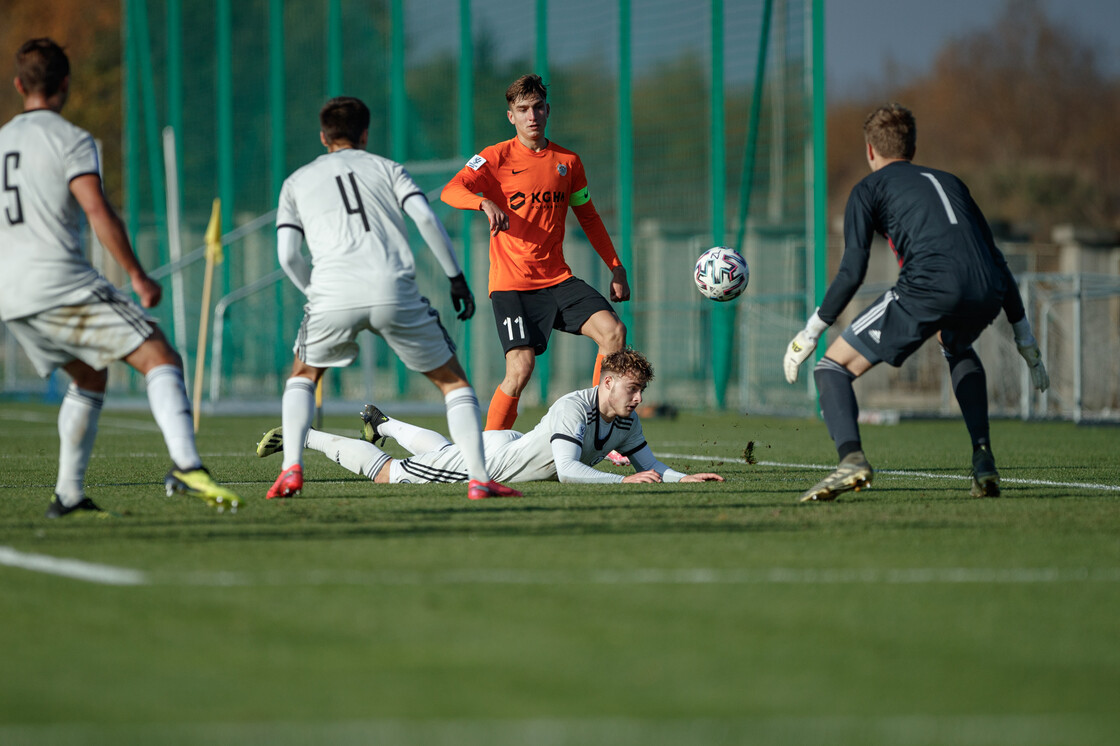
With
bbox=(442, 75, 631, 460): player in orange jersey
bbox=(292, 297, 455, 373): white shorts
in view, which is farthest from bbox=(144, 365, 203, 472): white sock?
bbox=(442, 75, 631, 460): player in orange jersey

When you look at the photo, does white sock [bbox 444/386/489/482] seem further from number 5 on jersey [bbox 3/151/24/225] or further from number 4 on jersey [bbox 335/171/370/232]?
number 5 on jersey [bbox 3/151/24/225]

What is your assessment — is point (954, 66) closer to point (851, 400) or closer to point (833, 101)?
point (833, 101)

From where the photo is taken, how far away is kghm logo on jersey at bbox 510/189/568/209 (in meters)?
8.30

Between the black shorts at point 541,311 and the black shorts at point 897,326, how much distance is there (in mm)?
2096

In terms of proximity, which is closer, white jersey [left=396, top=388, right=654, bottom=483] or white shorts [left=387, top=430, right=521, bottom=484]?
white jersey [left=396, top=388, right=654, bottom=483]

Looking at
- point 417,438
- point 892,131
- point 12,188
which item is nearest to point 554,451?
point 417,438

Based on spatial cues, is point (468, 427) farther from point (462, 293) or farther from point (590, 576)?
point (590, 576)

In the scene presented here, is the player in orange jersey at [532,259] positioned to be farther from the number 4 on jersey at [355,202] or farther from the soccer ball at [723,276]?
the number 4 on jersey at [355,202]

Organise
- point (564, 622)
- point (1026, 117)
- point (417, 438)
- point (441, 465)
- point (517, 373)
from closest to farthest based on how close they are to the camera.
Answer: point (564, 622) < point (441, 465) < point (417, 438) < point (517, 373) < point (1026, 117)

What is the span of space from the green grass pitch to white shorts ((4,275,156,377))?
69cm

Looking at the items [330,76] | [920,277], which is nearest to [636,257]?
[330,76]

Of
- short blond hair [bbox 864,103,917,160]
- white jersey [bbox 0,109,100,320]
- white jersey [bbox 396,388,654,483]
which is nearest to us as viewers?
white jersey [bbox 0,109,100,320]

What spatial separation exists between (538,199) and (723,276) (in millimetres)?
1242

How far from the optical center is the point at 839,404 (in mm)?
6297
